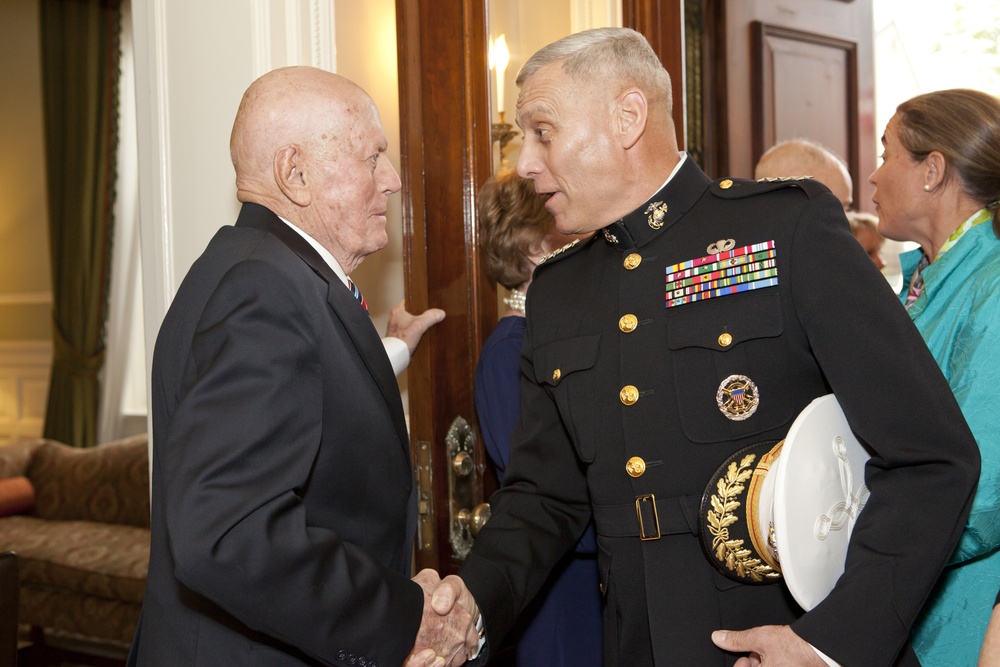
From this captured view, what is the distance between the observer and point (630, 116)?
1.74 meters

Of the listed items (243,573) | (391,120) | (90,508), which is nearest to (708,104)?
(391,120)

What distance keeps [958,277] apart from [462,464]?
121 cm

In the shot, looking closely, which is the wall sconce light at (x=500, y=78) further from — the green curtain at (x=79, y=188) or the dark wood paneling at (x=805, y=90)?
the green curtain at (x=79, y=188)

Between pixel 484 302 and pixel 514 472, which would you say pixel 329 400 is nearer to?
pixel 514 472

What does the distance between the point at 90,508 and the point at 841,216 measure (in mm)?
5279

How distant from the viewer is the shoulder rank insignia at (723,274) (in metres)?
1.56

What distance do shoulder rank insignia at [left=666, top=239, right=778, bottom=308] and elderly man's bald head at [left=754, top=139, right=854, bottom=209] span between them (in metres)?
2.01

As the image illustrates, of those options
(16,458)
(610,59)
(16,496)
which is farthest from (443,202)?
(16,458)

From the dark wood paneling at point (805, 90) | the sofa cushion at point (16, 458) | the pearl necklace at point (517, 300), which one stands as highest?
the dark wood paneling at point (805, 90)

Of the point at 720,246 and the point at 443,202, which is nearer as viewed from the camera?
the point at 720,246

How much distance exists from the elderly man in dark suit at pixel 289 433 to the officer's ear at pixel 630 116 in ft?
1.39

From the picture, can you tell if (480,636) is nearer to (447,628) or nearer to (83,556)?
(447,628)

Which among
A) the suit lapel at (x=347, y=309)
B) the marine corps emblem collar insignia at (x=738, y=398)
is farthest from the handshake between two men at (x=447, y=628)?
the marine corps emblem collar insignia at (x=738, y=398)

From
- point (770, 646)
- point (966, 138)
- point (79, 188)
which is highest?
point (79, 188)
